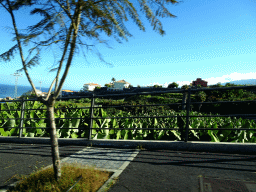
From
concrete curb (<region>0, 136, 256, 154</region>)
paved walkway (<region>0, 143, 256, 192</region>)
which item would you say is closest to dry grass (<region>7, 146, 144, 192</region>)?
paved walkway (<region>0, 143, 256, 192</region>)

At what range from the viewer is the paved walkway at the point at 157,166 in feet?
7.15

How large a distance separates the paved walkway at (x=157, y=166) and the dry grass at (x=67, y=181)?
0.19 meters

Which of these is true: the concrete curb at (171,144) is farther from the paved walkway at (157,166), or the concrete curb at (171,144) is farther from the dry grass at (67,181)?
the dry grass at (67,181)

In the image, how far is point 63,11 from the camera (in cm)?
204

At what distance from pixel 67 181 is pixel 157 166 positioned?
123 cm

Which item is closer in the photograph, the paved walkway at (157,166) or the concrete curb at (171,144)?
the paved walkway at (157,166)

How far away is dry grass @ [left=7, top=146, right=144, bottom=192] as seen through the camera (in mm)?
2088

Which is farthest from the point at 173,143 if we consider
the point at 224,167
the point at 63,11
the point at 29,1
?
the point at 29,1

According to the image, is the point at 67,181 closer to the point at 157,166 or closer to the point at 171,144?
the point at 157,166

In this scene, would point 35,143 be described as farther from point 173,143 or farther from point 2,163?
point 173,143

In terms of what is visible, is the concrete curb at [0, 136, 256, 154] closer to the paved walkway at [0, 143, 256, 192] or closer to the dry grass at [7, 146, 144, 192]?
the paved walkway at [0, 143, 256, 192]

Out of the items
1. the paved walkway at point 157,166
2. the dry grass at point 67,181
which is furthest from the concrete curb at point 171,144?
the dry grass at point 67,181

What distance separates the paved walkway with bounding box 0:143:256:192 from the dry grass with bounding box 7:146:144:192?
0.19 meters

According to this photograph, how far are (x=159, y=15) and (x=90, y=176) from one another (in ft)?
6.68
